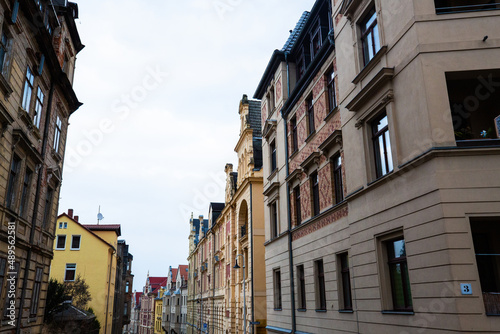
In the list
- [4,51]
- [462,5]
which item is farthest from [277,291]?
[4,51]

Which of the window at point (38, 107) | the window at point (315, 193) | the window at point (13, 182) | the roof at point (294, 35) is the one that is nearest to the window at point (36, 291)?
the window at point (13, 182)

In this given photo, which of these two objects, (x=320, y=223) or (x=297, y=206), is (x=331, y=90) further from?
(x=297, y=206)

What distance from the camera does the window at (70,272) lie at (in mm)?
42125

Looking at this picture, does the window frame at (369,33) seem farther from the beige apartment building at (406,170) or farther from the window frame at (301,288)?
the window frame at (301,288)

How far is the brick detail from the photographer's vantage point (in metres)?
14.4

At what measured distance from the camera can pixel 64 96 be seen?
20578 mm

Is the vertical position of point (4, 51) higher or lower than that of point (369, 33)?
lower

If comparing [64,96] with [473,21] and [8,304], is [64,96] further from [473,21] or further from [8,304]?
[473,21]

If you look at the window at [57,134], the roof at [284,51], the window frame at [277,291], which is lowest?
the window frame at [277,291]

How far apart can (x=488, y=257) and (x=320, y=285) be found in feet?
26.1

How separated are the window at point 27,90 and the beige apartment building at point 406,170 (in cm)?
1102

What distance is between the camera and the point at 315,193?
57.5 ft

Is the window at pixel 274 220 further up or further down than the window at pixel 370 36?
further down

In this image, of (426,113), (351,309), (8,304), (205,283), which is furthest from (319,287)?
(205,283)
